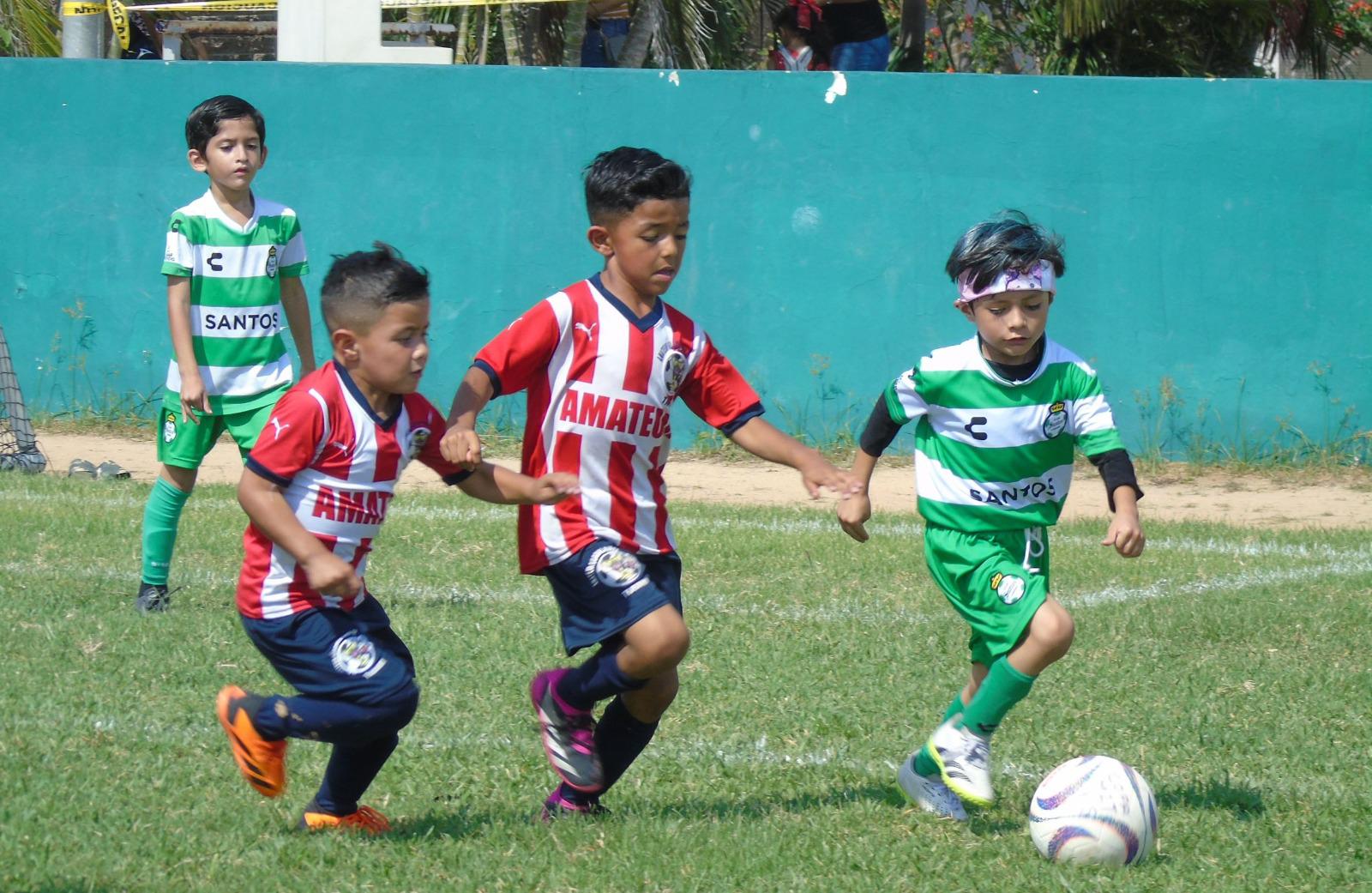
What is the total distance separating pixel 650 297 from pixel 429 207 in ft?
23.5

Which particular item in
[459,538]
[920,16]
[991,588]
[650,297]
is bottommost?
[459,538]

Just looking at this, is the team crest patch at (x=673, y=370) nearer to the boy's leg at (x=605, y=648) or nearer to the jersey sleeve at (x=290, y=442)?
the boy's leg at (x=605, y=648)

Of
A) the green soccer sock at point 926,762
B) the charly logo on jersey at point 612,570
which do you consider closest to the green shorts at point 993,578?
the green soccer sock at point 926,762

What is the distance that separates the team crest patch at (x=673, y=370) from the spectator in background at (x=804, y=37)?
26.4 feet

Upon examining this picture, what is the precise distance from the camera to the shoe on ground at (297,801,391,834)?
3863 millimetres

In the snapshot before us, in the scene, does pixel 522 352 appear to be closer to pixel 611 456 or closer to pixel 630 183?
pixel 611 456

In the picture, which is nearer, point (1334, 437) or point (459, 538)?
point (459, 538)

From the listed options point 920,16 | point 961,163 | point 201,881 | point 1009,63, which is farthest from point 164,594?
point 1009,63

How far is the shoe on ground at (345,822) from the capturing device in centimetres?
386

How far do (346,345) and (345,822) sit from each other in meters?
1.15

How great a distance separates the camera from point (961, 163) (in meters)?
10.3

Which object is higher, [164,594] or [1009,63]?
[1009,63]

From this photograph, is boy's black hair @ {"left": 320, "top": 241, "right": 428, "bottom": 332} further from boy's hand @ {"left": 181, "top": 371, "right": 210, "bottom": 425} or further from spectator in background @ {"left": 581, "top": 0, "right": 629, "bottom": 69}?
spectator in background @ {"left": 581, "top": 0, "right": 629, "bottom": 69}

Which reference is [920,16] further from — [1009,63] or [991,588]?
[991,588]
